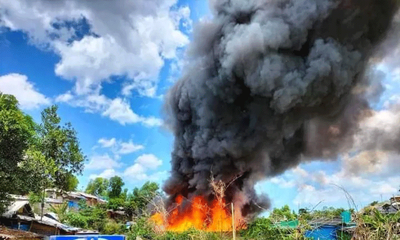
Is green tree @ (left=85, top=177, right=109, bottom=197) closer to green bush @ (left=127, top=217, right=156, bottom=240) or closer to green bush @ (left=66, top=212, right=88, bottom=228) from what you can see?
green bush @ (left=66, top=212, right=88, bottom=228)

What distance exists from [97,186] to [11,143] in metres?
33.6

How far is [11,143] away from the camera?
15734mm

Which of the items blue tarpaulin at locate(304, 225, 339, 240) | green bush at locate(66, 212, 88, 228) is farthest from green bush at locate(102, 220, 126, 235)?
blue tarpaulin at locate(304, 225, 339, 240)

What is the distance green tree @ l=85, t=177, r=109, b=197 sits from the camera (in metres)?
46.9

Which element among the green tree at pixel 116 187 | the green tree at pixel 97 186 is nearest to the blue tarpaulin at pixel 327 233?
the green tree at pixel 116 187

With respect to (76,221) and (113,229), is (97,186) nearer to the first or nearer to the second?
(76,221)

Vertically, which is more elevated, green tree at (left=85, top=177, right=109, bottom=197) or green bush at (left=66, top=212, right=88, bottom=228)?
green tree at (left=85, top=177, right=109, bottom=197)

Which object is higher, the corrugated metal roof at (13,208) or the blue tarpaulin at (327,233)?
the corrugated metal roof at (13,208)

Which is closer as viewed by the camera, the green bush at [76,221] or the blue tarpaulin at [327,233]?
the blue tarpaulin at [327,233]

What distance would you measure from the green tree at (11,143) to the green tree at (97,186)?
3054cm

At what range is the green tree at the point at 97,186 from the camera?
154ft

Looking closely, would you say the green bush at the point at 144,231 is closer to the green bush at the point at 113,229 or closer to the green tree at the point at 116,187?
the green bush at the point at 113,229

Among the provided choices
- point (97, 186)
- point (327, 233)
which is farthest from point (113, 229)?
point (97, 186)

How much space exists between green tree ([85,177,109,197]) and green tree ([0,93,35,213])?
30539 millimetres
